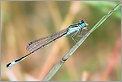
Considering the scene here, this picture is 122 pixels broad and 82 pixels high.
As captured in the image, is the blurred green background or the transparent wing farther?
the blurred green background

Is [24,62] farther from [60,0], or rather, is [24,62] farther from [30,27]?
[60,0]

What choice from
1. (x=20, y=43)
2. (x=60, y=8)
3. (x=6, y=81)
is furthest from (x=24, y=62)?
(x=60, y=8)

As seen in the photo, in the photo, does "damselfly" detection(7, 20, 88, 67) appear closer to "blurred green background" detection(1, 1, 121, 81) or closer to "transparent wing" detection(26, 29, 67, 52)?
"transparent wing" detection(26, 29, 67, 52)

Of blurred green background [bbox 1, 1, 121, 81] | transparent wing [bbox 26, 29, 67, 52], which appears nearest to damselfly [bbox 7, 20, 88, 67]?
transparent wing [bbox 26, 29, 67, 52]

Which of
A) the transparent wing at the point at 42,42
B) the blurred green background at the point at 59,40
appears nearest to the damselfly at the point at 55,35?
the transparent wing at the point at 42,42

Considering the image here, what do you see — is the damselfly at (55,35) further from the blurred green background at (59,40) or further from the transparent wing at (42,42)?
the blurred green background at (59,40)

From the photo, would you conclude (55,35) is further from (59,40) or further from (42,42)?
(59,40)

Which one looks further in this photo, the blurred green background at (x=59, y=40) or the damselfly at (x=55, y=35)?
the blurred green background at (x=59, y=40)

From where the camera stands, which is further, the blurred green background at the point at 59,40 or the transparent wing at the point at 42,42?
the blurred green background at the point at 59,40

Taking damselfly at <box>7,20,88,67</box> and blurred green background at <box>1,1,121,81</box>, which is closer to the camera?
damselfly at <box>7,20,88,67</box>
